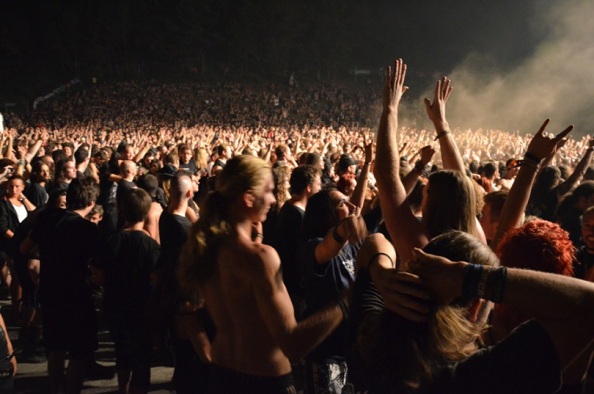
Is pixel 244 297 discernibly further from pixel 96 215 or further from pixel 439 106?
pixel 96 215

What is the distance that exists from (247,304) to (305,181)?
2756 millimetres

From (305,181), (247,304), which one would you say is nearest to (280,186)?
(305,181)

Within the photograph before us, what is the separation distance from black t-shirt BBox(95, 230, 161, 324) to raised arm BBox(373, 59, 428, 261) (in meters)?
2.42

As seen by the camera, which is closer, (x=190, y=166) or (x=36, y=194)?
(x=36, y=194)

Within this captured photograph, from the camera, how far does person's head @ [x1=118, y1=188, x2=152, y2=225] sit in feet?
15.6

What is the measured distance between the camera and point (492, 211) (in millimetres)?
4398

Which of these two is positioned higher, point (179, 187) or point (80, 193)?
point (179, 187)

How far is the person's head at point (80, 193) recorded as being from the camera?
16.4 feet

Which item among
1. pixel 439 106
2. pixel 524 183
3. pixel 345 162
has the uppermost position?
pixel 439 106

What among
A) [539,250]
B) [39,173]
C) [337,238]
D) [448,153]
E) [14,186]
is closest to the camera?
[539,250]

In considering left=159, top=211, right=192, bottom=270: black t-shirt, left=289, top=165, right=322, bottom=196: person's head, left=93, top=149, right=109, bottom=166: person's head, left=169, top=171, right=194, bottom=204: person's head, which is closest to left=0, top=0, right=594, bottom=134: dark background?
left=93, top=149, right=109, bottom=166: person's head

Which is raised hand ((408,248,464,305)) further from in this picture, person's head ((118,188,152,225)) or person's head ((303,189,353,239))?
person's head ((118,188,152,225))

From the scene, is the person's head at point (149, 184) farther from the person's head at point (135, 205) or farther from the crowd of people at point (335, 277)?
the person's head at point (135, 205)

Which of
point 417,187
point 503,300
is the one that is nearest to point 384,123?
point 503,300
